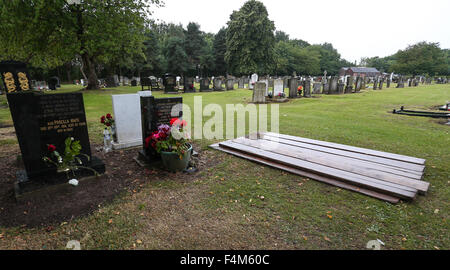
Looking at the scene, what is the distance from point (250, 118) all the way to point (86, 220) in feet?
25.5

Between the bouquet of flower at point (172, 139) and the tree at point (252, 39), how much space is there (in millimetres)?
45147

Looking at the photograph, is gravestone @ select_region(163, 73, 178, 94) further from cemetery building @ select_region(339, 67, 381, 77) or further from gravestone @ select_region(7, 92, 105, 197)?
cemetery building @ select_region(339, 67, 381, 77)

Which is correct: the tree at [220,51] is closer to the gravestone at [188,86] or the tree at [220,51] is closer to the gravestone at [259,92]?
the gravestone at [188,86]

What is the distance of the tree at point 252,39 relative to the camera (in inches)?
1854

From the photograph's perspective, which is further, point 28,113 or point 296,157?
point 296,157

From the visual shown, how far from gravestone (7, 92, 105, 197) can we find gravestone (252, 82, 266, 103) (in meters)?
11.6

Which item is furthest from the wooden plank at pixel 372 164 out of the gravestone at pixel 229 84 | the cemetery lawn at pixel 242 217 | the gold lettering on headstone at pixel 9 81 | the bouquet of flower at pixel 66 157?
the gravestone at pixel 229 84

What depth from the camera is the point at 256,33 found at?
47.3 meters

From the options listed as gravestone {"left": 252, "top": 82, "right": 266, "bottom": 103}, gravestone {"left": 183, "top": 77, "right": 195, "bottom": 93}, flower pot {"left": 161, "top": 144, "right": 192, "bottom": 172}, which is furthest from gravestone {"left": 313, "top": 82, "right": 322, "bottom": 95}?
flower pot {"left": 161, "top": 144, "right": 192, "bottom": 172}

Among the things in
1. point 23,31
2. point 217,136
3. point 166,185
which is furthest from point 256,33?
point 166,185

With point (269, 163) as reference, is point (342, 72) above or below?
above
